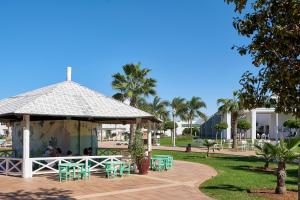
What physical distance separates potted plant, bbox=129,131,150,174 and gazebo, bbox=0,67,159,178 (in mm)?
951

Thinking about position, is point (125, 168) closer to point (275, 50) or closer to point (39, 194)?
point (39, 194)

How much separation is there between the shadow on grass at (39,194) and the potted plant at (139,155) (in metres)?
4.96

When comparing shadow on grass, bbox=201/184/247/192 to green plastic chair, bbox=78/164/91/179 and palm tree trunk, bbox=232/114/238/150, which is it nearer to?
green plastic chair, bbox=78/164/91/179

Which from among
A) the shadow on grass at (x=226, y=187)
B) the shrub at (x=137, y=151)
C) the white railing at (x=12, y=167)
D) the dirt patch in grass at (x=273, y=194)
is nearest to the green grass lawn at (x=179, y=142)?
A: the shrub at (x=137, y=151)

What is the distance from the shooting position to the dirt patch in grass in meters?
11.7

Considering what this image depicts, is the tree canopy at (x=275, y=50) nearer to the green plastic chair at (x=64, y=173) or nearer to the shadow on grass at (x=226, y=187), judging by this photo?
the shadow on grass at (x=226, y=187)

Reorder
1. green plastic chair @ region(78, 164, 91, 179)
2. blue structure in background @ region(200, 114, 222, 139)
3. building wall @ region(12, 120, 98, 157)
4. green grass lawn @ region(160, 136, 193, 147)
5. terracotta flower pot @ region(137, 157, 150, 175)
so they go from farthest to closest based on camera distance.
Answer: blue structure in background @ region(200, 114, 222, 139), green grass lawn @ region(160, 136, 193, 147), building wall @ region(12, 120, 98, 157), terracotta flower pot @ region(137, 157, 150, 175), green plastic chair @ region(78, 164, 91, 179)

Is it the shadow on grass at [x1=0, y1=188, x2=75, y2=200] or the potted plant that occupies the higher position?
the potted plant

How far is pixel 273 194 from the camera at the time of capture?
12219 millimetres

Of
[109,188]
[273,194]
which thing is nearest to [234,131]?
[273,194]

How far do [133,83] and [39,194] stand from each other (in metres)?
23.2

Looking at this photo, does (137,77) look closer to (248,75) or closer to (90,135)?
(90,135)

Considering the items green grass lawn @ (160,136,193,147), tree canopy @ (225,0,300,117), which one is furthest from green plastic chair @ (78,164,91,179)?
green grass lawn @ (160,136,193,147)

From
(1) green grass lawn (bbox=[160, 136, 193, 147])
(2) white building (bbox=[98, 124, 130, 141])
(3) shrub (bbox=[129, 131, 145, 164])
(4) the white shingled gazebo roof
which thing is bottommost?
(1) green grass lawn (bbox=[160, 136, 193, 147])
